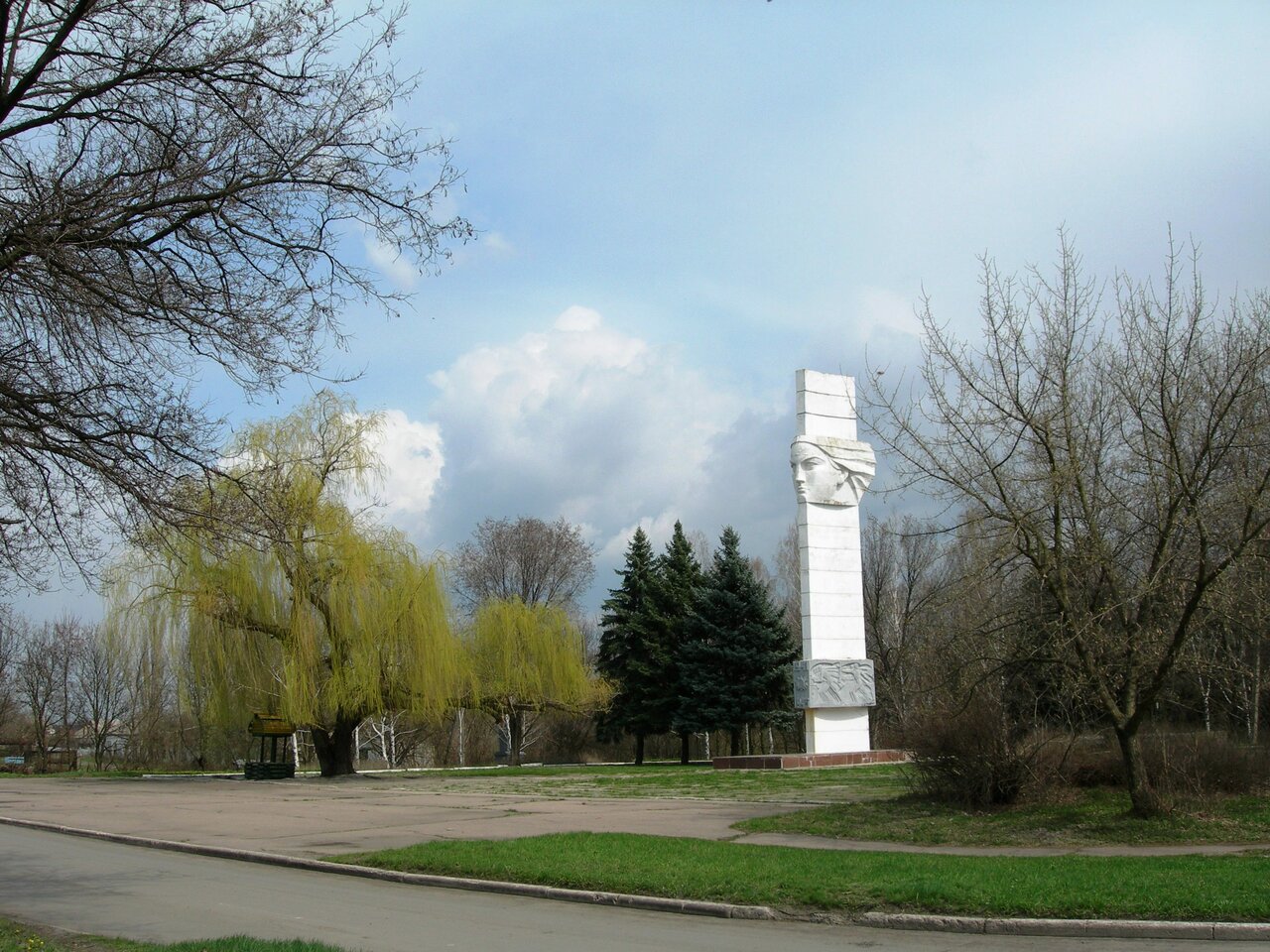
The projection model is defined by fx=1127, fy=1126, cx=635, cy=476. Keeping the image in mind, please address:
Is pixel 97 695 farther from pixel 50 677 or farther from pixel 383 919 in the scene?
pixel 383 919

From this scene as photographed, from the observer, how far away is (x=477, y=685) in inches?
1467

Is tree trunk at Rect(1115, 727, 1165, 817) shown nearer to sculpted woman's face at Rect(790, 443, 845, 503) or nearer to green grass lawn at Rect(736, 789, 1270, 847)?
green grass lawn at Rect(736, 789, 1270, 847)

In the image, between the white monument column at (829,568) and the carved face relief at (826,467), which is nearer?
the white monument column at (829,568)

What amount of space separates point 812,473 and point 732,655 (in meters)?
10.9

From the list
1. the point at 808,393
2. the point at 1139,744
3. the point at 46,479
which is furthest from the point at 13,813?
the point at 808,393

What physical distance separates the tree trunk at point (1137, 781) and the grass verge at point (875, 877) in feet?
8.98

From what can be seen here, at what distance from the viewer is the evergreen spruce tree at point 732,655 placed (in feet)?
140

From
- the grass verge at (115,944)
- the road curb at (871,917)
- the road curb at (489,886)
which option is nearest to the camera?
the grass verge at (115,944)

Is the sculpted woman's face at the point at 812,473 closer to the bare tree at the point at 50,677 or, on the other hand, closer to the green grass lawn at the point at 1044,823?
→ the green grass lawn at the point at 1044,823

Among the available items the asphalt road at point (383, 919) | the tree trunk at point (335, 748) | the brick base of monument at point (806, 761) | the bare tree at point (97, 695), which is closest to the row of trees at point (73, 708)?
the bare tree at point (97, 695)

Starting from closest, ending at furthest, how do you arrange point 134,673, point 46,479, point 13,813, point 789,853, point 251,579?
1. point 46,479
2. point 789,853
3. point 13,813
4. point 251,579
5. point 134,673

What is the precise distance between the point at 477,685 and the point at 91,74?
3043 centimetres

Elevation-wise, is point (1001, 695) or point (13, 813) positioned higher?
point (1001, 695)

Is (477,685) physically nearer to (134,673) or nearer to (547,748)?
(134,673)
